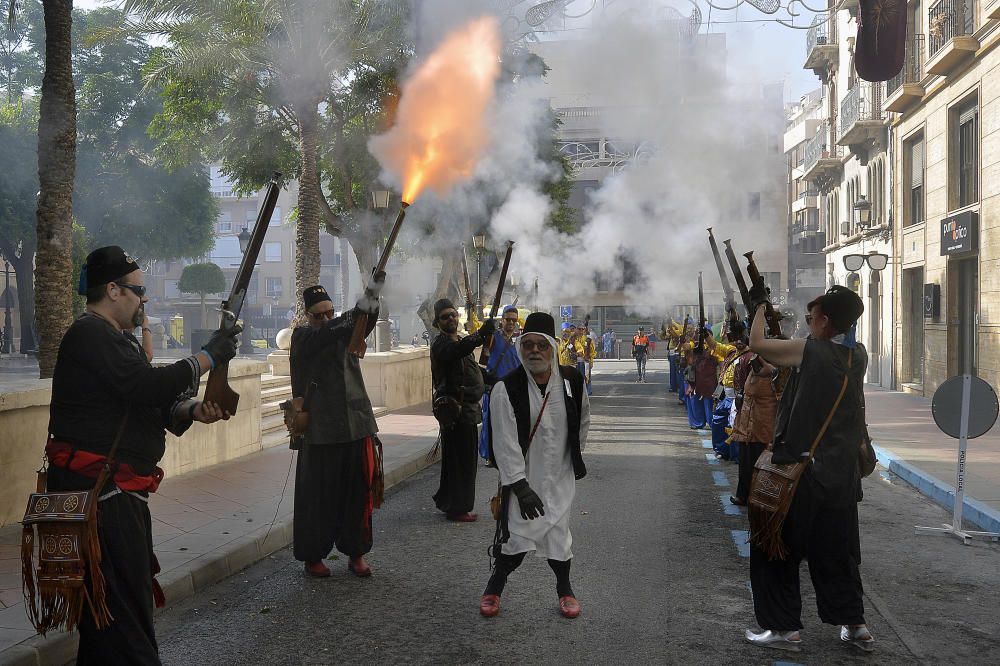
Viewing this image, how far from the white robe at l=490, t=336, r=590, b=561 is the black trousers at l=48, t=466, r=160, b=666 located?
1937mm

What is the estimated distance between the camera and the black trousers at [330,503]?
5992mm

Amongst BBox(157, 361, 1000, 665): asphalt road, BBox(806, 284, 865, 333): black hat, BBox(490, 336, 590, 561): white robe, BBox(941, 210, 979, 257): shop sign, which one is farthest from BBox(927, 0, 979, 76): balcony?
BBox(490, 336, 590, 561): white robe

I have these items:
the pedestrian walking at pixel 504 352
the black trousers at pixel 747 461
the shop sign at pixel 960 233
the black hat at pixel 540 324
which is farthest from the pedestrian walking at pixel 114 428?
the shop sign at pixel 960 233

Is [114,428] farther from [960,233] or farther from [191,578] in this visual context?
[960,233]

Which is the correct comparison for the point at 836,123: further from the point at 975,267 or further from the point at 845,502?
the point at 845,502

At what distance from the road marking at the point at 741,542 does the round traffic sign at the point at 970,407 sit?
5.95 feet

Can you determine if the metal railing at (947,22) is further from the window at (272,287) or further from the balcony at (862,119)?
the window at (272,287)

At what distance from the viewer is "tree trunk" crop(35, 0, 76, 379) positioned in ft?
29.8

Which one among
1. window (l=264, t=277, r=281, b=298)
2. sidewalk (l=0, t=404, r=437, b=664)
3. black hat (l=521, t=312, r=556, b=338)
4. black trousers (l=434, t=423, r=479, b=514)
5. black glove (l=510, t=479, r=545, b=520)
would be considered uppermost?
window (l=264, t=277, r=281, b=298)

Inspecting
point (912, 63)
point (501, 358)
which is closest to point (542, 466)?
point (501, 358)

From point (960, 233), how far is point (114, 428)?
18.4 metres

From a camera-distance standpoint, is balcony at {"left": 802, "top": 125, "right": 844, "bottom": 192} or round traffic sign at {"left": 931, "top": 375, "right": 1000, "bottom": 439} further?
balcony at {"left": 802, "top": 125, "right": 844, "bottom": 192}

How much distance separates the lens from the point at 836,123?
32.5 meters

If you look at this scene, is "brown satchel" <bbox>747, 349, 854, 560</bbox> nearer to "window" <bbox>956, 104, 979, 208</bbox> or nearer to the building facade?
the building facade
